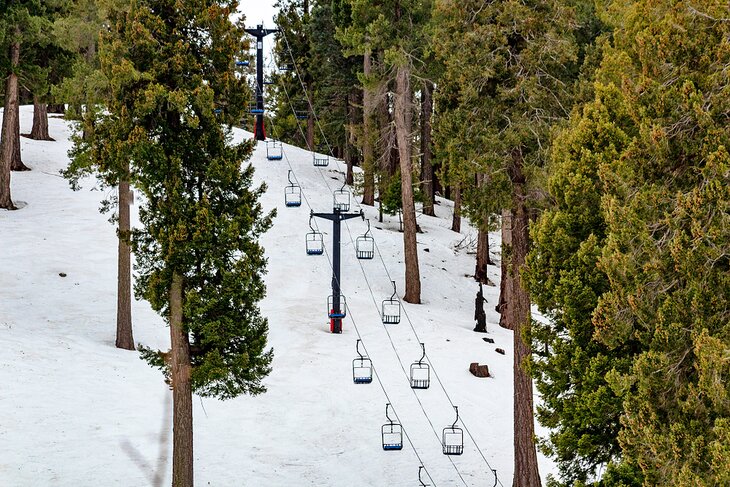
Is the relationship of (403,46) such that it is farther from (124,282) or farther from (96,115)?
(96,115)

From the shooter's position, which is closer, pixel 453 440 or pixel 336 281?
pixel 453 440

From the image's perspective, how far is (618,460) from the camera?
12.9m

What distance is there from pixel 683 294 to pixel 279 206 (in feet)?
79.6

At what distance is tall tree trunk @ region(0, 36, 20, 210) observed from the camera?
28047 mm

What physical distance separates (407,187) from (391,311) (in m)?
4.30

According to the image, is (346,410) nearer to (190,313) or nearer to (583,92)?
(190,313)

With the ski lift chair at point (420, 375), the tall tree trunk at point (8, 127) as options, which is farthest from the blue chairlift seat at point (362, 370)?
the tall tree trunk at point (8, 127)

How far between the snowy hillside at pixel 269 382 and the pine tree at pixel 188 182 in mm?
2939

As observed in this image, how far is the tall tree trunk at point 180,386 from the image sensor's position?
1475 centimetres

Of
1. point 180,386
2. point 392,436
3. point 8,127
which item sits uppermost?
point 8,127

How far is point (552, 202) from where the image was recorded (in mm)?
15148

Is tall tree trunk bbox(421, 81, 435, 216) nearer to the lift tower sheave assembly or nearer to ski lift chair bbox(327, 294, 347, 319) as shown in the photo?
the lift tower sheave assembly

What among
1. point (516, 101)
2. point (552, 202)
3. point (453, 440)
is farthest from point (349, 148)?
point (552, 202)

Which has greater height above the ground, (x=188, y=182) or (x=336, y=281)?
(x=188, y=182)
